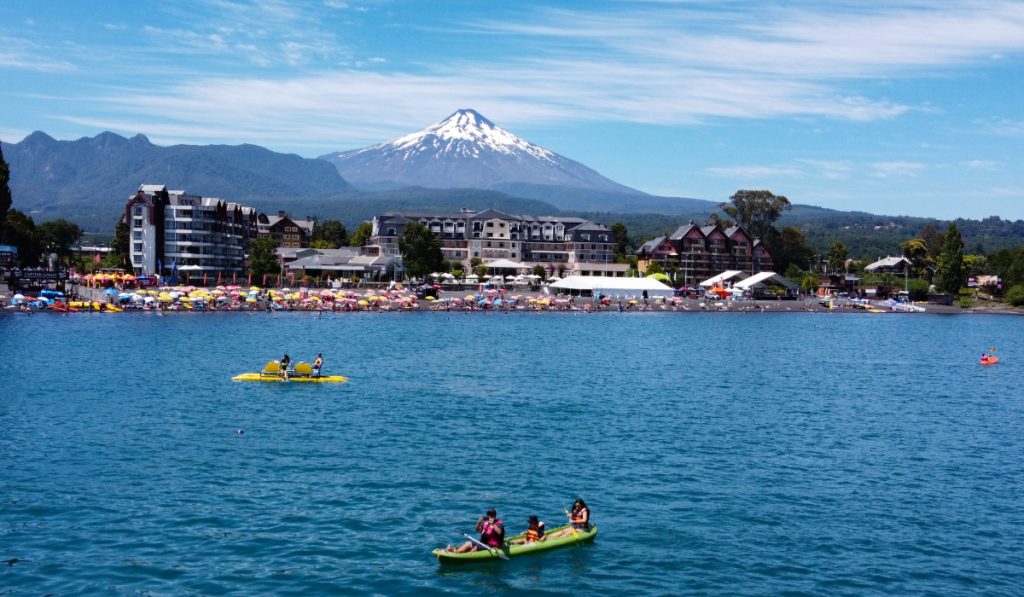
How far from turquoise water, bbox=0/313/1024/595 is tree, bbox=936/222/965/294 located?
8215 centimetres

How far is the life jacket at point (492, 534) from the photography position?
21859mm

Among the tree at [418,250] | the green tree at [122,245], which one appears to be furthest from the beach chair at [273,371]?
the green tree at [122,245]

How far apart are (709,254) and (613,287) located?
40270 mm

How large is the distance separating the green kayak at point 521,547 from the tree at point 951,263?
12583 centimetres

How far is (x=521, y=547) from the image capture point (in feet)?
73.1

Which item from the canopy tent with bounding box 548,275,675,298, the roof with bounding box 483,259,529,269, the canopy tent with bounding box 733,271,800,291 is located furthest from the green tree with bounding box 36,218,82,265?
the canopy tent with bounding box 733,271,800,291

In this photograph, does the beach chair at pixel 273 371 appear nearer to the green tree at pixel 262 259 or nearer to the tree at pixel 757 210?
the green tree at pixel 262 259

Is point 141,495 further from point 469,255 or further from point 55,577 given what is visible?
point 469,255

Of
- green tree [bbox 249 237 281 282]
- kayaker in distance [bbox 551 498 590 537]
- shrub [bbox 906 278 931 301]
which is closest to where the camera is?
kayaker in distance [bbox 551 498 590 537]

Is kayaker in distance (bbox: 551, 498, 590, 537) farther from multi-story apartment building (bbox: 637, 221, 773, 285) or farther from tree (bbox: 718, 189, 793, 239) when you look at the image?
tree (bbox: 718, 189, 793, 239)

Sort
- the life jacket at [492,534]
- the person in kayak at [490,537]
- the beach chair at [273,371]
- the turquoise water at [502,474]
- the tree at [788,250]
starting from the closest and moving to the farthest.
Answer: the turquoise water at [502,474] < the person in kayak at [490,537] < the life jacket at [492,534] < the beach chair at [273,371] < the tree at [788,250]

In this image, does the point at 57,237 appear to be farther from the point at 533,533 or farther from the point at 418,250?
the point at 533,533

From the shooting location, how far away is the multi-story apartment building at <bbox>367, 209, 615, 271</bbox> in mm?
158375

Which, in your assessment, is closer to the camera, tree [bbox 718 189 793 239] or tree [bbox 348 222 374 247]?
tree [bbox 718 189 793 239]
